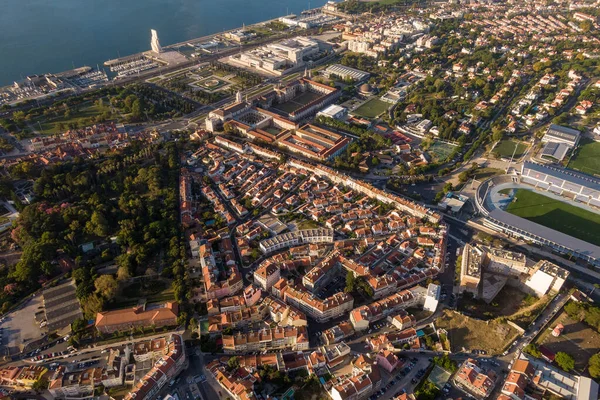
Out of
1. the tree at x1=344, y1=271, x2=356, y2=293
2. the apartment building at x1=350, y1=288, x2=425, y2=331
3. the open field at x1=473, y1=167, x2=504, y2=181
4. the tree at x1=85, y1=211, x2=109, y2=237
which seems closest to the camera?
the apartment building at x1=350, y1=288, x2=425, y2=331

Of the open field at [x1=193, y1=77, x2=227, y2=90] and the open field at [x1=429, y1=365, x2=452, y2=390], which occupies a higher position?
the open field at [x1=193, y1=77, x2=227, y2=90]

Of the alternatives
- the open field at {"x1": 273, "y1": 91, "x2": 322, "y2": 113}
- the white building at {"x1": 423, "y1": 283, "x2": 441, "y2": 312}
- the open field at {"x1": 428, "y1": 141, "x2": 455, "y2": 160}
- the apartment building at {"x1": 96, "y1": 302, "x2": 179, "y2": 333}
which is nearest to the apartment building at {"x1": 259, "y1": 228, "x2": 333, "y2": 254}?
→ the apartment building at {"x1": 96, "y1": 302, "x2": 179, "y2": 333}

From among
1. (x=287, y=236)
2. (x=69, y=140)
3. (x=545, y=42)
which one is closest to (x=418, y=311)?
(x=287, y=236)

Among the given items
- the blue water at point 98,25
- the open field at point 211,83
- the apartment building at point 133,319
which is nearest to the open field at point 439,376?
the apartment building at point 133,319

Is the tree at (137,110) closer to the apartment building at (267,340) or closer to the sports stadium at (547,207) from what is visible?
the apartment building at (267,340)

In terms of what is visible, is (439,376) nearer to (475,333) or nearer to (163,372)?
(475,333)

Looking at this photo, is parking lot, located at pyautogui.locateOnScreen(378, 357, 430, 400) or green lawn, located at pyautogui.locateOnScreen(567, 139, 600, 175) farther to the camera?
green lawn, located at pyautogui.locateOnScreen(567, 139, 600, 175)

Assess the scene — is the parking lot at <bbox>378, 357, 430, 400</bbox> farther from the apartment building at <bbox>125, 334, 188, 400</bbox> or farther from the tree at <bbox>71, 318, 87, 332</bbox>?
the tree at <bbox>71, 318, 87, 332</bbox>
